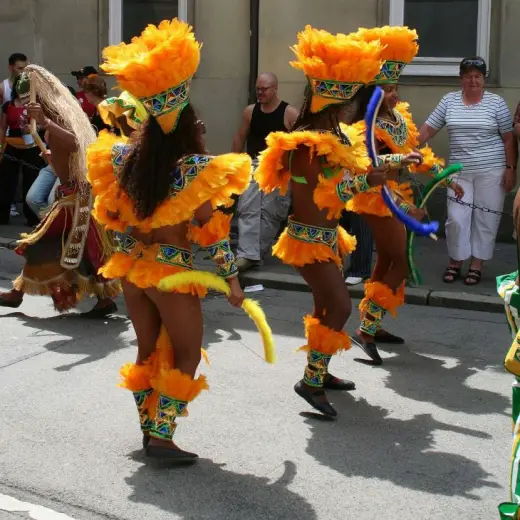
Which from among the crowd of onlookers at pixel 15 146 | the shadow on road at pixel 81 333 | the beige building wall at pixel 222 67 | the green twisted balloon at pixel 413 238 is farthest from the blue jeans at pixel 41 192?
the green twisted balloon at pixel 413 238

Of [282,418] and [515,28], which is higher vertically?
[515,28]

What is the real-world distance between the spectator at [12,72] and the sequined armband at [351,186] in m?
7.43

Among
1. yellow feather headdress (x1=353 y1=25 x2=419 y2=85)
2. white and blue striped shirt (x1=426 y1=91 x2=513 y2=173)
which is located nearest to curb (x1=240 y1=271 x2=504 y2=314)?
white and blue striped shirt (x1=426 y1=91 x2=513 y2=173)

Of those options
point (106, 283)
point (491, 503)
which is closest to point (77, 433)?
point (491, 503)

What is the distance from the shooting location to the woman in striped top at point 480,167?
348 inches

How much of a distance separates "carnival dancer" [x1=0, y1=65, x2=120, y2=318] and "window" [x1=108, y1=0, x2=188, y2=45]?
194 inches

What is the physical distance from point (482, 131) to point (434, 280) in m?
1.39

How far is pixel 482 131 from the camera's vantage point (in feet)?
28.9

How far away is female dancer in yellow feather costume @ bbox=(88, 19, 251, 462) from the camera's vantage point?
14.0 ft

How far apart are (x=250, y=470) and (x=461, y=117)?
516 cm

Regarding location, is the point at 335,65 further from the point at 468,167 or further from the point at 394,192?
the point at 468,167

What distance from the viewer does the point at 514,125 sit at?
8.84 m

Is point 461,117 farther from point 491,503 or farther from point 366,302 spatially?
point 491,503

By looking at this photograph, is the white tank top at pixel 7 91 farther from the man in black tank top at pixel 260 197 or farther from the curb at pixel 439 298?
the curb at pixel 439 298
